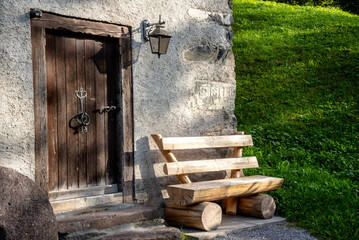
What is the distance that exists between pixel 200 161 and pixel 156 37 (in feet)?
4.74

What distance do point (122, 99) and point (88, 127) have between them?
46cm

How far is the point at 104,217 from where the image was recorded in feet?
13.5

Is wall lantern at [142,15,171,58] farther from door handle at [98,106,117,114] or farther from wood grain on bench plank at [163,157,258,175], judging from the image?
wood grain on bench plank at [163,157,258,175]

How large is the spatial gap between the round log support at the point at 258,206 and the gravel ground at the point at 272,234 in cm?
23

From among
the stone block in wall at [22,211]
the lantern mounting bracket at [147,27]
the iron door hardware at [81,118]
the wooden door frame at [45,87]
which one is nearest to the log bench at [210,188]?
the wooden door frame at [45,87]

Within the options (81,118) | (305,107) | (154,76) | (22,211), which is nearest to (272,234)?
(154,76)

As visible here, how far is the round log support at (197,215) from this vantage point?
4402 millimetres

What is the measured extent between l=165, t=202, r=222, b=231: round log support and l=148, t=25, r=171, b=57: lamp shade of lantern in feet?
5.46

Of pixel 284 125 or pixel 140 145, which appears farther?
pixel 284 125

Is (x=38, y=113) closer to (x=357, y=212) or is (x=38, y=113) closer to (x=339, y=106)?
(x=357, y=212)

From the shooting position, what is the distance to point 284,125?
8492 millimetres

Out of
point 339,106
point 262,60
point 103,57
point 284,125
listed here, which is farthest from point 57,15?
point 262,60

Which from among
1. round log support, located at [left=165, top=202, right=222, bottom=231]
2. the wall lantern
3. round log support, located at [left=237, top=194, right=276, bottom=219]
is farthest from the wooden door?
round log support, located at [left=237, top=194, right=276, bottom=219]

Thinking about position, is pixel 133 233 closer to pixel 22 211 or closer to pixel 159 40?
pixel 22 211
